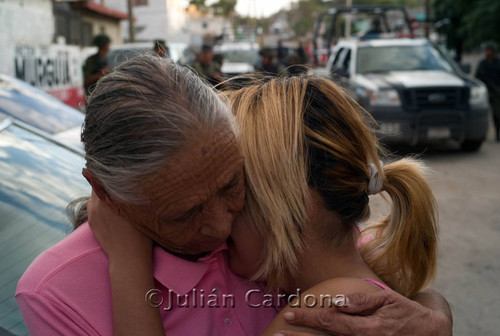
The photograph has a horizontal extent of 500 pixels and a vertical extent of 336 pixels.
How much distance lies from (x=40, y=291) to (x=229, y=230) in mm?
Answer: 451

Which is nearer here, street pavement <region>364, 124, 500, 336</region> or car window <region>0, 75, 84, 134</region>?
car window <region>0, 75, 84, 134</region>

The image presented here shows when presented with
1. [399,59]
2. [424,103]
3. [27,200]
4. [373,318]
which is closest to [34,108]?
[27,200]

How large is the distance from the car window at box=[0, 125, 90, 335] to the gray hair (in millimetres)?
654

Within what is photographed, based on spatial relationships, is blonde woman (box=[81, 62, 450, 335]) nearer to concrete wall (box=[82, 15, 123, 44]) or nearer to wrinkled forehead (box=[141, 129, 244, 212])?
wrinkled forehead (box=[141, 129, 244, 212])

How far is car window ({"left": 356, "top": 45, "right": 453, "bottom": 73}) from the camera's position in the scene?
9.50 meters

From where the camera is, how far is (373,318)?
4.42ft

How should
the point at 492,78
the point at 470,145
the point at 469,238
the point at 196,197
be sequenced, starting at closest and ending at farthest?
the point at 196,197, the point at 469,238, the point at 470,145, the point at 492,78

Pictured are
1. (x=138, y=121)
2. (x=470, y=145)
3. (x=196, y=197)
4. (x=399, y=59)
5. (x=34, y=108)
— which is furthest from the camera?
(x=399, y=59)

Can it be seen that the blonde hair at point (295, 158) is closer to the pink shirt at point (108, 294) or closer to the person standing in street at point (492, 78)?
the pink shirt at point (108, 294)

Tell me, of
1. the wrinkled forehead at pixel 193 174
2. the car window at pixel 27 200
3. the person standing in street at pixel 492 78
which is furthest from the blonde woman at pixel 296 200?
the person standing in street at pixel 492 78

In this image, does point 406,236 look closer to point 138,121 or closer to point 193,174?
point 193,174

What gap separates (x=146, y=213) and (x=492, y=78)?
10.8 meters

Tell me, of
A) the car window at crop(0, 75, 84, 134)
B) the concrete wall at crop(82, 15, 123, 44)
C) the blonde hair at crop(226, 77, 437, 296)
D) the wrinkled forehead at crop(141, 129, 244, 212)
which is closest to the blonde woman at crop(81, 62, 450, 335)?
the blonde hair at crop(226, 77, 437, 296)

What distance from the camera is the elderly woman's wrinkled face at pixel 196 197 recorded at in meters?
1.20
